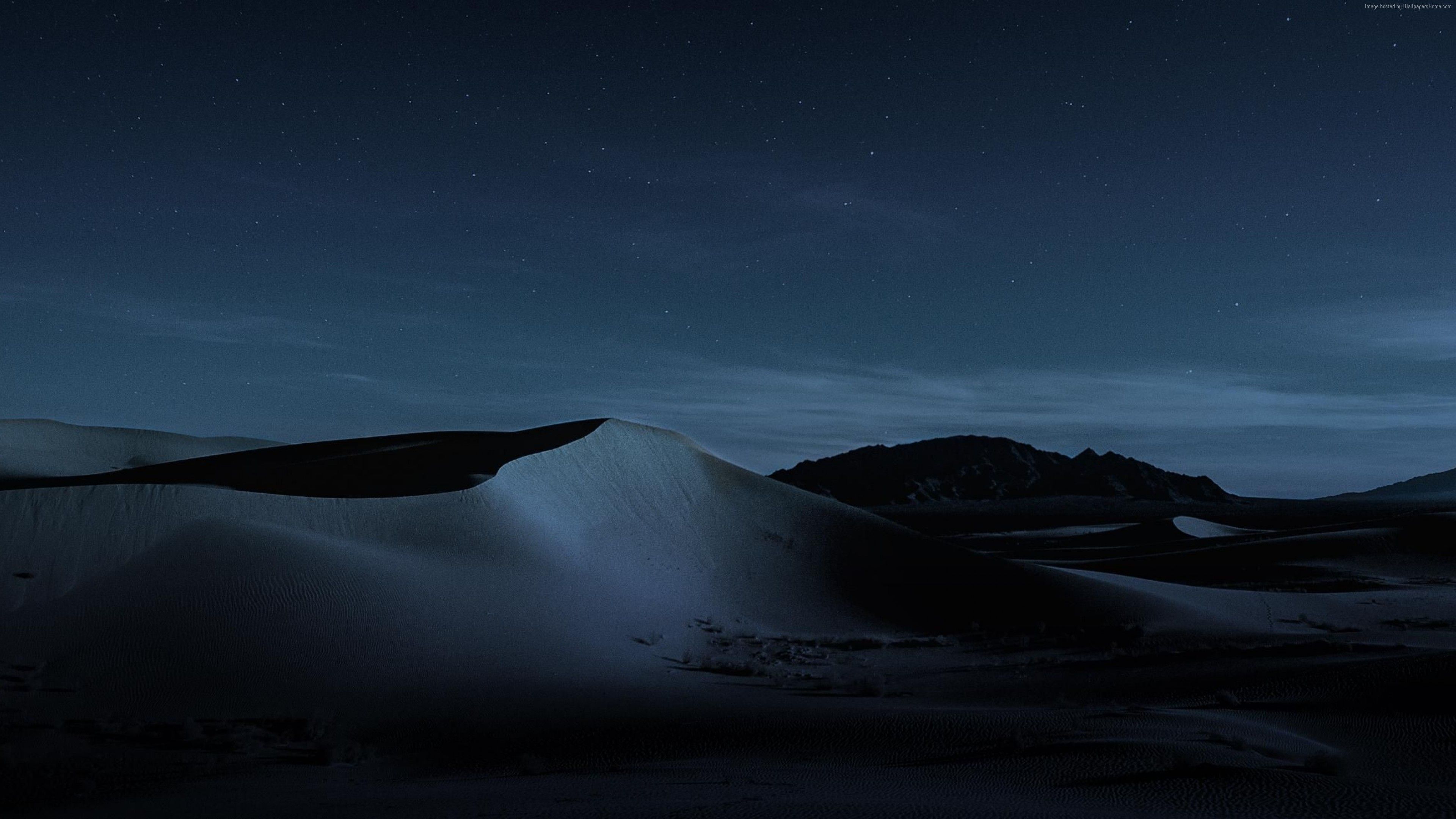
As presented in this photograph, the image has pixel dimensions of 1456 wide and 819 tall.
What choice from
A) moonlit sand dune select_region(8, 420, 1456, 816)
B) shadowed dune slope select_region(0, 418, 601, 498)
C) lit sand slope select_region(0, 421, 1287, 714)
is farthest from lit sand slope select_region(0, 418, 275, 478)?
lit sand slope select_region(0, 421, 1287, 714)

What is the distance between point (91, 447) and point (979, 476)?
119 meters

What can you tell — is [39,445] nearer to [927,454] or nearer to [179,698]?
[179,698]

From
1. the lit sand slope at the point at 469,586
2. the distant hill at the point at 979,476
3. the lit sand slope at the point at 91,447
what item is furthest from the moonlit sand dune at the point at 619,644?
the distant hill at the point at 979,476

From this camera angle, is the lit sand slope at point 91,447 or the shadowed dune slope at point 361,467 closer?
the shadowed dune slope at point 361,467

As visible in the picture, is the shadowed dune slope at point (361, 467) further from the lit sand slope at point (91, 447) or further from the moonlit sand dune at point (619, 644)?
the lit sand slope at point (91, 447)

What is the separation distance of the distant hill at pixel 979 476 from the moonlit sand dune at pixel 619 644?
97.8m

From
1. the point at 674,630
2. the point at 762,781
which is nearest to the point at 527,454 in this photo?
the point at 674,630

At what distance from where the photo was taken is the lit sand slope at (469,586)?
14586 millimetres

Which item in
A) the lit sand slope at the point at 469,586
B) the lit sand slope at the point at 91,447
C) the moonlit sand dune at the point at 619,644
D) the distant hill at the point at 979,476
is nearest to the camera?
the moonlit sand dune at the point at 619,644

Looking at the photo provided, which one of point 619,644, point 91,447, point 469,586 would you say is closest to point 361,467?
point 469,586

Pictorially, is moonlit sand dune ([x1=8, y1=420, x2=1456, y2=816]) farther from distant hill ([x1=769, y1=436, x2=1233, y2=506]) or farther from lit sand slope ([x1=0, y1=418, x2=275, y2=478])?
distant hill ([x1=769, y1=436, x2=1233, y2=506])

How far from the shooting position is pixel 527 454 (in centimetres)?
2970

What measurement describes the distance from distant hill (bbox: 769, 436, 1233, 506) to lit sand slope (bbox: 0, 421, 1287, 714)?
96840 millimetres

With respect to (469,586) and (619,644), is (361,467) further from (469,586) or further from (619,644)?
A: (619,644)
